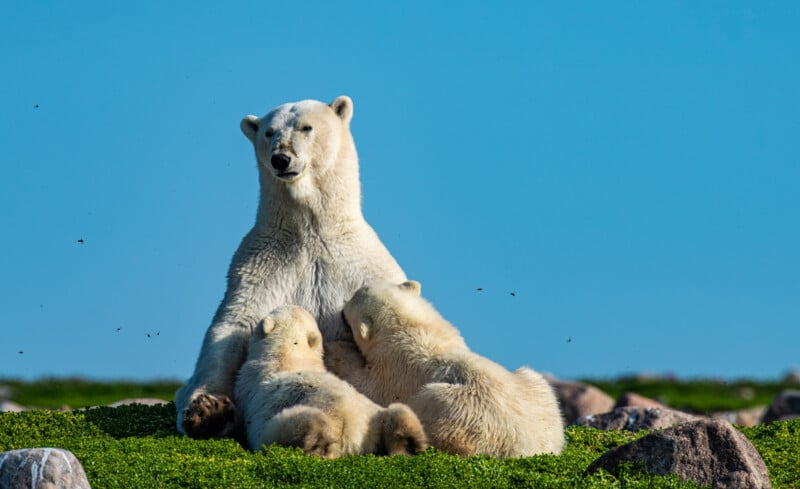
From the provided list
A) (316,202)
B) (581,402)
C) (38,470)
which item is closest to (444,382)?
(316,202)

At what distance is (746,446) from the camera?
850 cm

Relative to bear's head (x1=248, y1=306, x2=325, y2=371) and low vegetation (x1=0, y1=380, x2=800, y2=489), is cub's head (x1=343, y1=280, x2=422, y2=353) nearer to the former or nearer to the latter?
bear's head (x1=248, y1=306, x2=325, y2=371)

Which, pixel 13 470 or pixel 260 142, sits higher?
pixel 260 142

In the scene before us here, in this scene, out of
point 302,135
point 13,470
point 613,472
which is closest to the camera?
point 13,470

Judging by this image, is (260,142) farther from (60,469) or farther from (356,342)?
(60,469)

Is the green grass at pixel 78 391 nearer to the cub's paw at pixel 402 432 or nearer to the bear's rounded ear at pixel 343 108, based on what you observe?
the bear's rounded ear at pixel 343 108

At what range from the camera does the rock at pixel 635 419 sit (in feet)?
43.4

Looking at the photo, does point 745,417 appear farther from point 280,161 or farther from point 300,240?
point 280,161

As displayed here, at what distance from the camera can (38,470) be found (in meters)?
6.88

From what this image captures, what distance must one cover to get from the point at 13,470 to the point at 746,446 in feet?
17.8

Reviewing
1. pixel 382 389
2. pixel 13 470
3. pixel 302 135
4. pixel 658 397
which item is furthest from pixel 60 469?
pixel 658 397

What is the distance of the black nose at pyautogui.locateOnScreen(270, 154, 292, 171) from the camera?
1034 cm

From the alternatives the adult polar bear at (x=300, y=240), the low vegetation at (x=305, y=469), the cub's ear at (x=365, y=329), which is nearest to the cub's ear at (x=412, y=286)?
the cub's ear at (x=365, y=329)

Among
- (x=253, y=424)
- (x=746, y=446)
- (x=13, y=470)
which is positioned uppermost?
(x=746, y=446)
